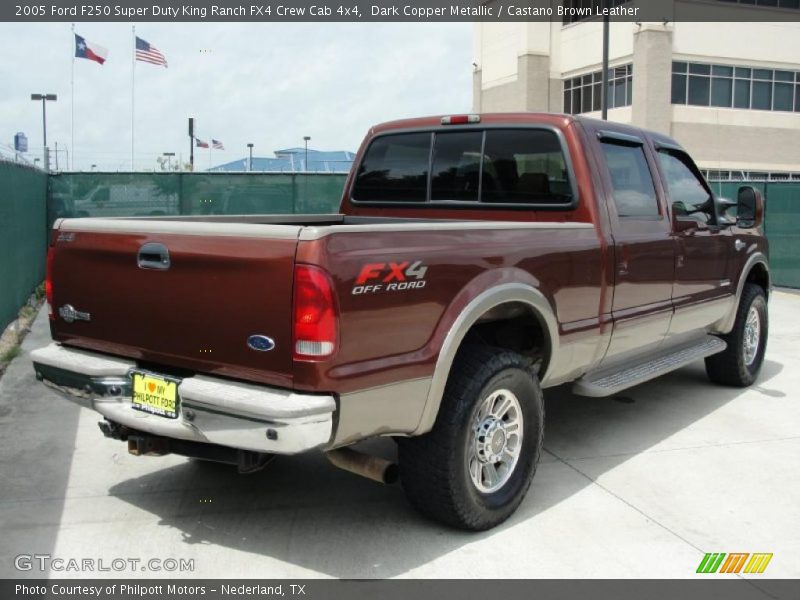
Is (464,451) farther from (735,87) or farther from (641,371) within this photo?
(735,87)

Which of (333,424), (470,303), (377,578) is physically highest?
(470,303)

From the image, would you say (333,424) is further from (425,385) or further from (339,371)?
(425,385)

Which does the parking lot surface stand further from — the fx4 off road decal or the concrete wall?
the concrete wall

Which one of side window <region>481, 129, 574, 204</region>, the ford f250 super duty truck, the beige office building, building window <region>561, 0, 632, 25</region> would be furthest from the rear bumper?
building window <region>561, 0, 632, 25</region>

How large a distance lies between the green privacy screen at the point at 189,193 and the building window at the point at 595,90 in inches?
853

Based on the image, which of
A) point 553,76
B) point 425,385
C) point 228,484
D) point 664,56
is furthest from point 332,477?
point 553,76

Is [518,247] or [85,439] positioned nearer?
[518,247]

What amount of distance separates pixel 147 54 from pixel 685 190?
1058 inches

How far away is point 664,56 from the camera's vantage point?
1375 inches

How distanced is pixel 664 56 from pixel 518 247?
111ft

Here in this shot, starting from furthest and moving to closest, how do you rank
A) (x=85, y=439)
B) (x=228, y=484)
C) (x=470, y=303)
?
(x=85, y=439) → (x=228, y=484) → (x=470, y=303)

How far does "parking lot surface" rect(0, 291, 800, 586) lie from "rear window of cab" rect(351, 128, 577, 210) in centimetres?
165

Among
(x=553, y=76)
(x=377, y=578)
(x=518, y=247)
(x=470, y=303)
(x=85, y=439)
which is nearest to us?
(x=377, y=578)

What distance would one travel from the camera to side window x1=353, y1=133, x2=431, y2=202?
549 centimetres
